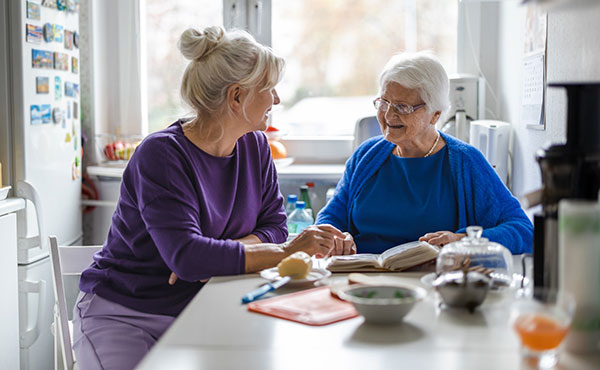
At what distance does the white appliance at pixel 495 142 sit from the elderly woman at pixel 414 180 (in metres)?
0.61

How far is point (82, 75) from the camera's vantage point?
10.9 ft

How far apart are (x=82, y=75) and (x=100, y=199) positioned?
1.90 feet

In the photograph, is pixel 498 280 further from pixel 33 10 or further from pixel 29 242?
pixel 33 10

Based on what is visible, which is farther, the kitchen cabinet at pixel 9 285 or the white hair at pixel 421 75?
the kitchen cabinet at pixel 9 285

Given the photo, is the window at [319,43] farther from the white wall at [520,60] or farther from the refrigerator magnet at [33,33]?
the refrigerator magnet at [33,33]

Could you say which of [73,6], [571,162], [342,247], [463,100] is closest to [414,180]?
[342,247]

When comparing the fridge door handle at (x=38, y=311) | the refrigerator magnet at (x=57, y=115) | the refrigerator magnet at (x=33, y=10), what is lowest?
the fridge door handle at (x=38, y=311)

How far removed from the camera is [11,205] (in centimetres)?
244

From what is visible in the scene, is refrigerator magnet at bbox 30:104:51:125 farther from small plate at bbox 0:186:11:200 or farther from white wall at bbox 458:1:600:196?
white wall at bbox 458:1:600:196

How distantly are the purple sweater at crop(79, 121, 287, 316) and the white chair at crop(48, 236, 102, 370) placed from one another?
0.06m

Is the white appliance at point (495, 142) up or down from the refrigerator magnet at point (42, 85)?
down

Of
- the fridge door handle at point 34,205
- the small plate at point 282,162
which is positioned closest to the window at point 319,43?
the small plate at point 282,162

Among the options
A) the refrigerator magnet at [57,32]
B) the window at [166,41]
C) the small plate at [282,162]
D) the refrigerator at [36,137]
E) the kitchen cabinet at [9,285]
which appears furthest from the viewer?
the window at [166,41]

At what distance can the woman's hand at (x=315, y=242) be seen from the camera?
1.62m
